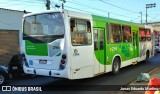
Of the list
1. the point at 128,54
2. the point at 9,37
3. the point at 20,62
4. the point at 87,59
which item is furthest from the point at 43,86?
the point at 9,37

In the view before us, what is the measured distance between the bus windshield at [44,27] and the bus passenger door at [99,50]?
6.67 feet

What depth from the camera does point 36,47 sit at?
9.55 metres

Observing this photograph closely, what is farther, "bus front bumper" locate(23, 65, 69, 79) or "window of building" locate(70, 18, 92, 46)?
"window of building" locate(70, 18, 92, 46)

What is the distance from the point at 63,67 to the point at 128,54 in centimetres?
648

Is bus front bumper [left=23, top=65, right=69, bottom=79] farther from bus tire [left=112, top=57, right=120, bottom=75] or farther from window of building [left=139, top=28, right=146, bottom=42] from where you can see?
window of building [left=139, top=28, right=146, bottom=42]

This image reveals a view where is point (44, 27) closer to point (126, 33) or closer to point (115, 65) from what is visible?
point (115, 65)

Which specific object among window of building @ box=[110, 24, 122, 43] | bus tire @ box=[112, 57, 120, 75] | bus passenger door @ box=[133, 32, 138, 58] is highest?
window of building @ box=[110, 24, 122, 43]

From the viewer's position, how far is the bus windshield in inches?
355

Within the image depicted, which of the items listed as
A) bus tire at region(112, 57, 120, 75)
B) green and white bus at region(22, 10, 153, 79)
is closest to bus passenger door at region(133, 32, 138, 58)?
bus tire at region(112, 57, 120, 75)

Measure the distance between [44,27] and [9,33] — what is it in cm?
1005

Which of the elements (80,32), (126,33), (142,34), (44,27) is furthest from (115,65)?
(142,34)

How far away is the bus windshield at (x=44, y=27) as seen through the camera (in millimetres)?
9008

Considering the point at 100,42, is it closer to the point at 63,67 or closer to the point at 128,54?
the point at 63,67

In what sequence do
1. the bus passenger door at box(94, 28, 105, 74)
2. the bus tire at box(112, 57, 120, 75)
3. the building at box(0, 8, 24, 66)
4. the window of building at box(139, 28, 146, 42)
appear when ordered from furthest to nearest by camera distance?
the building at box(0, 8, 24, 66) → the window of building at box(139, 28, 146, 42) → the bus tire at box(112, 57, 120, 75) → the bus passenger door at box(94, 28, 105, 74)
